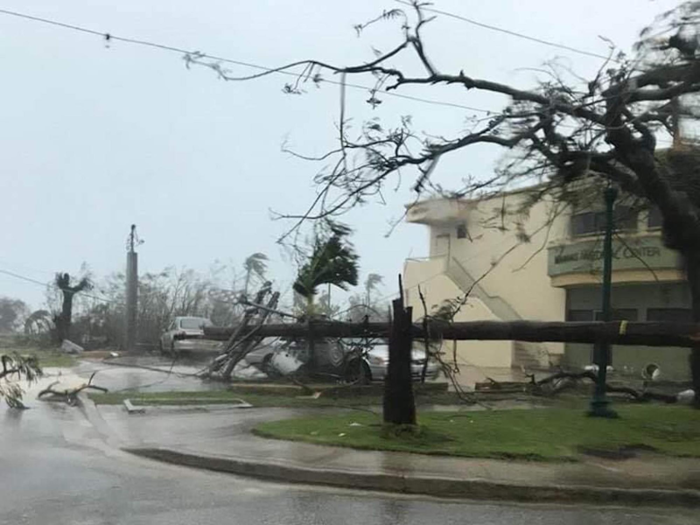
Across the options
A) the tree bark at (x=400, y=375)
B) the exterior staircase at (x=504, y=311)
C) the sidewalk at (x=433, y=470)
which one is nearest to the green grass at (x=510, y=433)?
the tree bark at (x=400, y=375)

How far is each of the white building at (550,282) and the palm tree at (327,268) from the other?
3471 millimetres

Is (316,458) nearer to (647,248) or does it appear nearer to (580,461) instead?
(580,461)

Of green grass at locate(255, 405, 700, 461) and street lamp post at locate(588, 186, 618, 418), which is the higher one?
street lamp post at locate(588, 186, 618, 418)

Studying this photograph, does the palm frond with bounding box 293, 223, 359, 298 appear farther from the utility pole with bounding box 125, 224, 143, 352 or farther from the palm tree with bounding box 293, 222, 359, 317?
the utility pole with bounding box 125, 224, 143, 352

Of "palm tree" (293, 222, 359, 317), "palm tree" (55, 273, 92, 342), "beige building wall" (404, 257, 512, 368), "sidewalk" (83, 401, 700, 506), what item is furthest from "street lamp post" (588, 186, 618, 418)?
"palm tree" (55, 273, 92, 342)

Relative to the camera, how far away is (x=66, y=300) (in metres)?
45.8

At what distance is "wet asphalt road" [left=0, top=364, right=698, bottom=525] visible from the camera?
7523 millimetres

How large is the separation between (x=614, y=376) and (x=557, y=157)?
18519mm

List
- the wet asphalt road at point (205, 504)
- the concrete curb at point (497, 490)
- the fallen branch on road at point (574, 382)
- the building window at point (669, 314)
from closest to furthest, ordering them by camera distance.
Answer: the wet asphalt road at point (205, 504) < the concrete curb at point (497, 490) < the fallen branch on road at point (574, 382) < the building window at point (669, 314)

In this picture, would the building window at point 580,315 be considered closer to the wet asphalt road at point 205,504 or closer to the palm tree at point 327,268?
the palm tree at point 327,268

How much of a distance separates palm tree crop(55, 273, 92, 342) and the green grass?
33648 mm

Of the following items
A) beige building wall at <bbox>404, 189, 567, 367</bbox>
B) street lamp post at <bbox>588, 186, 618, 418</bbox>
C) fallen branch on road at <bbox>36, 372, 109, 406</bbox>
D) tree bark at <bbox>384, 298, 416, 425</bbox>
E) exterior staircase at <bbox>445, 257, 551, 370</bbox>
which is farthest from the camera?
beige building wall at <bbox>404, 189, 567, 367</bbox>

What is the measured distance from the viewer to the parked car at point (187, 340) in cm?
2694

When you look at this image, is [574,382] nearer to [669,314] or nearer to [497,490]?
[669,314]
